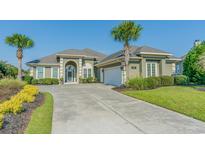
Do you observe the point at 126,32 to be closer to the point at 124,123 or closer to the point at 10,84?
the point at 10,84

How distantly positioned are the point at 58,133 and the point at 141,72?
55.3ft

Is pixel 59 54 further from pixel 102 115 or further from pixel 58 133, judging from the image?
pixel 58 133

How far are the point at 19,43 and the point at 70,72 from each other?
9.15m

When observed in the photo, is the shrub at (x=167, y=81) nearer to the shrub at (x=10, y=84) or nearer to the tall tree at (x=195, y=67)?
the tall tree at (x=195, y=67)

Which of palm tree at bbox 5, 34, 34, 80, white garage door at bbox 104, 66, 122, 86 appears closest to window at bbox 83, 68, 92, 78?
white garage door at bbox 104, 66, 122, 86

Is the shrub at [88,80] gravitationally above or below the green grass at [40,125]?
above

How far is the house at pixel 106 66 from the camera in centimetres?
2086

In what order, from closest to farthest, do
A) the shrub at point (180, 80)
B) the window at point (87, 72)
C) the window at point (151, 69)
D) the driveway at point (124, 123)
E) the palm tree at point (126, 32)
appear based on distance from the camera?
the driveway at point (124, 123) < the palm tree at point (126, 32) < the shrub at point (180, 80) < the window at point (151, 69) < the window at point (87, 72)

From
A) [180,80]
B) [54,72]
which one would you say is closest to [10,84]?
[54,72]

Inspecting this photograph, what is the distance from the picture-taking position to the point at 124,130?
18.5 ft

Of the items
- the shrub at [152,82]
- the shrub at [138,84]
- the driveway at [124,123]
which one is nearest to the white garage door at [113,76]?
the shrub at [138,84]

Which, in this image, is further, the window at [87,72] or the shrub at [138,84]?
the window at [87,72]

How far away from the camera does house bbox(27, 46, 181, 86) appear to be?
20.9 m
